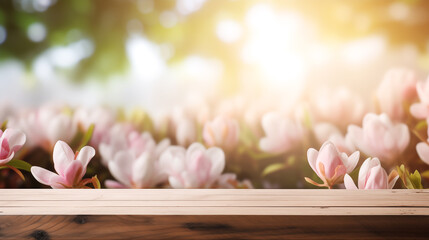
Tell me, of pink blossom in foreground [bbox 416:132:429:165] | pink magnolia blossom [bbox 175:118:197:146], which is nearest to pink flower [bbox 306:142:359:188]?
pink blossom in foreground [bbox 416:132:429:165]

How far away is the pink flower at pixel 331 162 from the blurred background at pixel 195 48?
0.92ft

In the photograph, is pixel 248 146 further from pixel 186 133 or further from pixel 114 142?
pixel 114 142

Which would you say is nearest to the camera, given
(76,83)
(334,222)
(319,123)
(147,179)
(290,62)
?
(334,222)

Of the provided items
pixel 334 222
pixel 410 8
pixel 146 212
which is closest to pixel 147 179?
pixel 146 212

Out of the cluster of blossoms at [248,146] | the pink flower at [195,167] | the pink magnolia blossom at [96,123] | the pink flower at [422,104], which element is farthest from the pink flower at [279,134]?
the pink magnolia blossom at [96,123]

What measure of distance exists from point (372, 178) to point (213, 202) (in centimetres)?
24

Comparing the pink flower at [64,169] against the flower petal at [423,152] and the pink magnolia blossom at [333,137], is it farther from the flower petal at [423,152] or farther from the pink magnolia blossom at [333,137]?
the flower petal at [423,152]

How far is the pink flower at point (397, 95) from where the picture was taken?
2.32 ft

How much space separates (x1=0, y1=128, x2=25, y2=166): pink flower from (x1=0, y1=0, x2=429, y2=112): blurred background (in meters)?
0.40

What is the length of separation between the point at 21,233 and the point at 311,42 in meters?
0.76

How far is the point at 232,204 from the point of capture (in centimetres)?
53

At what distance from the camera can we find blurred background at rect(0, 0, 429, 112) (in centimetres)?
95

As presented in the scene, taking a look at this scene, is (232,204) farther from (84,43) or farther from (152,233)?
(84,43)

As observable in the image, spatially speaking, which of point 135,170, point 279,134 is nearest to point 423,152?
point 279,134
